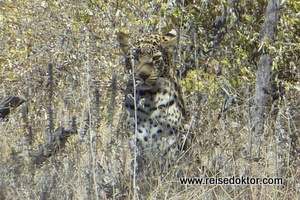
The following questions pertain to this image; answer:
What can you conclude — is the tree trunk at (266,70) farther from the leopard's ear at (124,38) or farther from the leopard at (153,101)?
the leopard's ear at (124,38)

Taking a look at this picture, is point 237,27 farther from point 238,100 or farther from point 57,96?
point 57,96

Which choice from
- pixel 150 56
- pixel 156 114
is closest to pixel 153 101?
pixel 156 114

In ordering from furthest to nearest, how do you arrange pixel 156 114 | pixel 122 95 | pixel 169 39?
pixel 122 95 < pixel 169 39 < pixel 156 114

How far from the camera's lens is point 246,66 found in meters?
6.68

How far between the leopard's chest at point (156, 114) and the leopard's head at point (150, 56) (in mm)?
85

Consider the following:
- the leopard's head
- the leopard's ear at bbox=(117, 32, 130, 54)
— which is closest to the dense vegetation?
the leopard's head

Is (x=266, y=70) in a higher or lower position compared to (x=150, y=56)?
lower

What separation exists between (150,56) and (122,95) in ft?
6.08

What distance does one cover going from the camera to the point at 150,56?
503 cm

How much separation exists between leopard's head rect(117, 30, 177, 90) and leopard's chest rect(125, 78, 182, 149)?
0.28 ft

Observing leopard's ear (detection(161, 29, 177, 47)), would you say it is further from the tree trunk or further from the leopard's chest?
the tree trunk

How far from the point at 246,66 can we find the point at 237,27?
46cm

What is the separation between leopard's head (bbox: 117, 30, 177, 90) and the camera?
16.2ft

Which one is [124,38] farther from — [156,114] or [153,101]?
[156,114]
